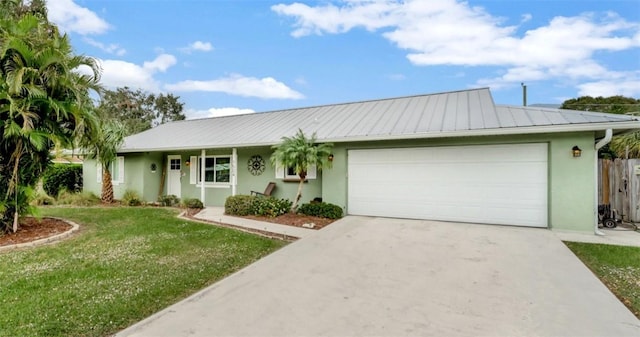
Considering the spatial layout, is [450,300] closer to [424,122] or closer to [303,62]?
[424,122]

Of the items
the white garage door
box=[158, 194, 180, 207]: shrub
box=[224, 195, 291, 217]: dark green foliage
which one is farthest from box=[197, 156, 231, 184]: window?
the white garage door

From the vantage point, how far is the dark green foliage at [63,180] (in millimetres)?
13172

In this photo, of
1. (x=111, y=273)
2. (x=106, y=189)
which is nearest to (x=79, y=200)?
(x=106, y=189)

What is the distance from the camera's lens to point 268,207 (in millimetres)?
8789

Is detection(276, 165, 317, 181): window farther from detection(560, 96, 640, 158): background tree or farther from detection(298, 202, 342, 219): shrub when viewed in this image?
Answer: detection(560, 96, 640, 158): background tree

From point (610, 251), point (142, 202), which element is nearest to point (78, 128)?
point (142, 202)

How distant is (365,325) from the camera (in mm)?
2799

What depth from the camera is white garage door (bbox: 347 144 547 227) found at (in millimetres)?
7148

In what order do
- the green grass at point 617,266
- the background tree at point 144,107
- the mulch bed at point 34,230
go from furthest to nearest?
1. the background tree at point 144,107
2. the mulch bed at point 34,230
3. the green grass at point 617,266

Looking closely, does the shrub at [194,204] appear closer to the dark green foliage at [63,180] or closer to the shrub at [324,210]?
the shrub at [324,210]

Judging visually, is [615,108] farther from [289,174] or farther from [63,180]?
[63,180]

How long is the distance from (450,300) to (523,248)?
3.00 metres

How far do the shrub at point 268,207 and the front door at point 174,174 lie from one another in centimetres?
514

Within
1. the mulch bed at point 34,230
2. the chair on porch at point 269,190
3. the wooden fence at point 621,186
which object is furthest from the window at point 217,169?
the wooden fence at point 621,186
